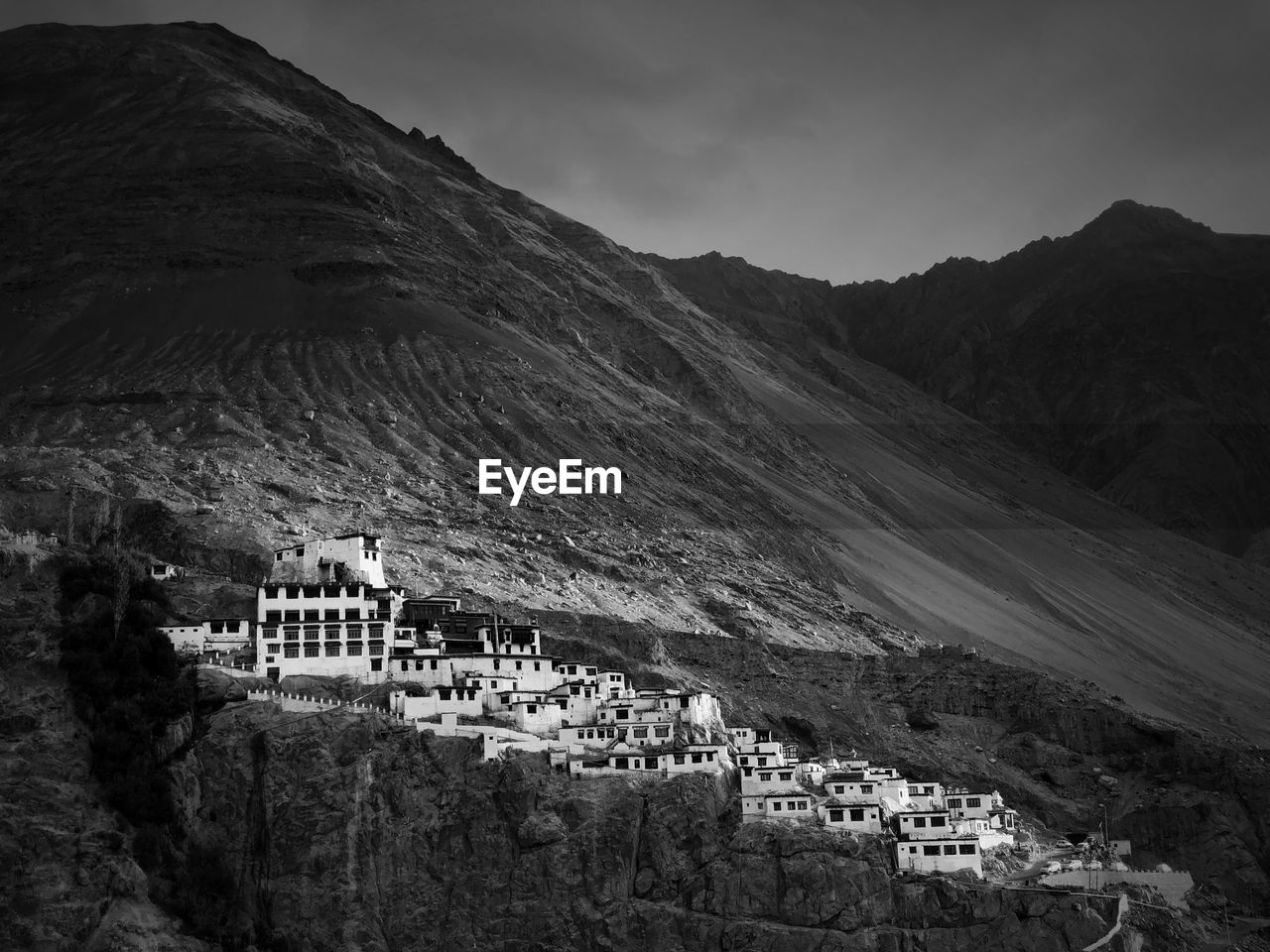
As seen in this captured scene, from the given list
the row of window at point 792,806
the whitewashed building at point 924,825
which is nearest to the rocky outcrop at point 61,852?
the row of window at point 792,806

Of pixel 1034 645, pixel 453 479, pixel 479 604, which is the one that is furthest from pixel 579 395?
pixel 479 604

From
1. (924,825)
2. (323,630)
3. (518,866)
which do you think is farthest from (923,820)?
(323,630)

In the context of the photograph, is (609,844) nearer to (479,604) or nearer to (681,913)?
(681,913)

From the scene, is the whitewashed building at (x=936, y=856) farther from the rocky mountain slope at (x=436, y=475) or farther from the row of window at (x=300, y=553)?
the rocky mountain slope at (x=436, y=475)

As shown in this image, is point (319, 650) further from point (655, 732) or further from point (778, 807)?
point (778, 807)

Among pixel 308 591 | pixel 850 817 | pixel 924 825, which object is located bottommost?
pixel 924 825

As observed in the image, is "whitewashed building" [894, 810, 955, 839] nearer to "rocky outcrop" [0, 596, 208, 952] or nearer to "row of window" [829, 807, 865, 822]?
"row of window" [829, 807, 865, 822]
